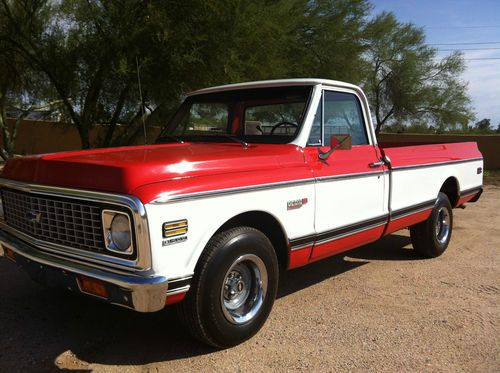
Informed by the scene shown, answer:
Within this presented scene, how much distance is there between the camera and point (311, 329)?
3770mm

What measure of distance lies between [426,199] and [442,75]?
66.2 ft

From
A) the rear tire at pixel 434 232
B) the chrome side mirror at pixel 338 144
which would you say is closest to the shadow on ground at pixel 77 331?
the chrome side mirror at pixel 338 144

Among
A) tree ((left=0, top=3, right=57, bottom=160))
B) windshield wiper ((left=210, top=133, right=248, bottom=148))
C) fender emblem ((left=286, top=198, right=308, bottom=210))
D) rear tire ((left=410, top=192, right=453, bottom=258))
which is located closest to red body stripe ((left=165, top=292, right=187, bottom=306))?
fender emblem ((left=286, top=198, right=308, bottom=210))

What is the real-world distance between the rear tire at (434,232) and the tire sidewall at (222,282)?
9.21ft

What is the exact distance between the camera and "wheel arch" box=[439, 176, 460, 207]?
6115 mm

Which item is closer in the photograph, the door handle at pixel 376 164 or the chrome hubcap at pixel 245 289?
the chrome hubcap at pixel 245 289

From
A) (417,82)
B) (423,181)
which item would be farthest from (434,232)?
(417,82)

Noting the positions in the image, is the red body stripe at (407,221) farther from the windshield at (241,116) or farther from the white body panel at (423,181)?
the windshield at (241,116)

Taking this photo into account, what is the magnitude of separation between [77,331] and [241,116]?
2.41 m

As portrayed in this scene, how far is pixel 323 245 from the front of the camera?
13.2 feet

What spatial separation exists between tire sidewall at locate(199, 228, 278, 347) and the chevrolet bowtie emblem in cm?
118

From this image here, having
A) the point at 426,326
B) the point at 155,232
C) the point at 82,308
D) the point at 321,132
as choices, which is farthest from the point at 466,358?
the point at 82,308

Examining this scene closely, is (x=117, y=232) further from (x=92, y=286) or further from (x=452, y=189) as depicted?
(x=452, y=189)

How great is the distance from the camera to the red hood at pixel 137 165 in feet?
9.29
